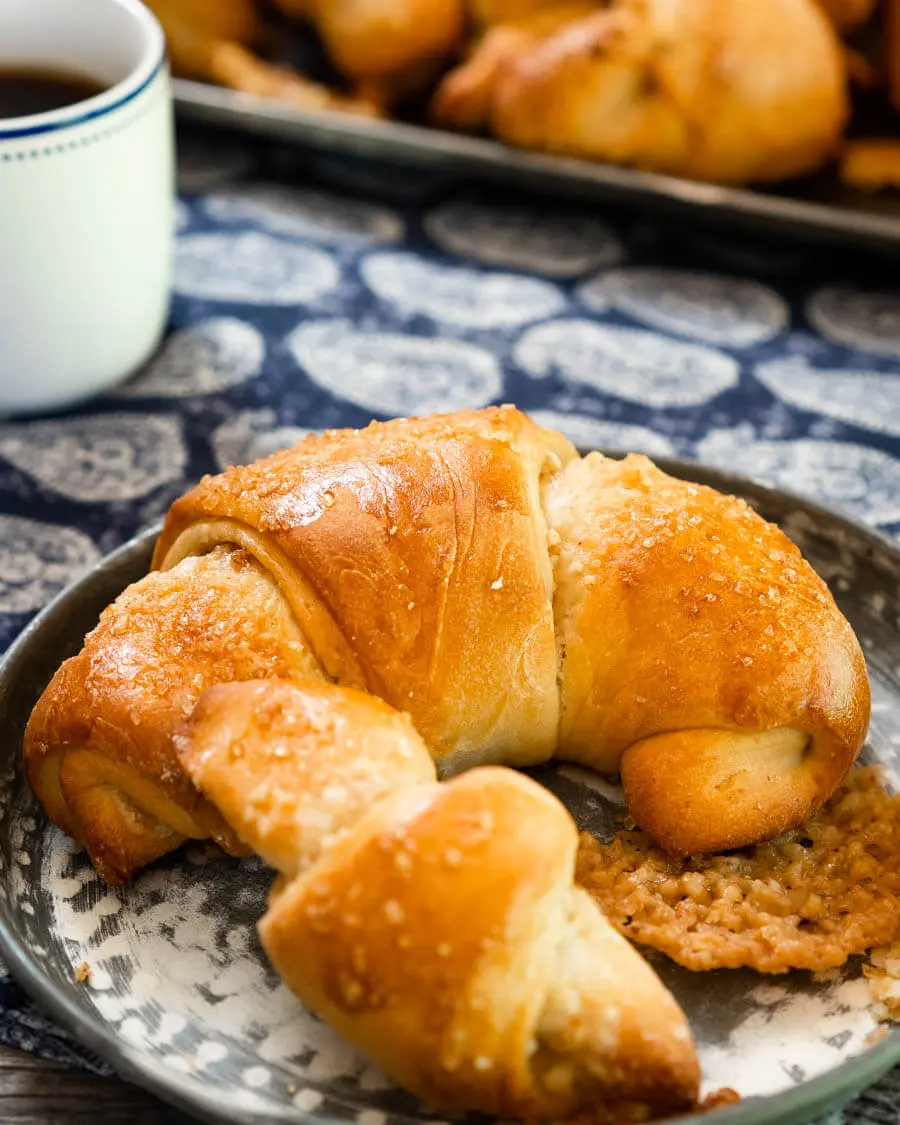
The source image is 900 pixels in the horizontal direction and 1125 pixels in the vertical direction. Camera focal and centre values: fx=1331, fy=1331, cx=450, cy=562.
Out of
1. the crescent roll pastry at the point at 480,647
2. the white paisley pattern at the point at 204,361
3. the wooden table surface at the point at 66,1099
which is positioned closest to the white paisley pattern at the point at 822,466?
the crescent roll pastry at the point at 480,647

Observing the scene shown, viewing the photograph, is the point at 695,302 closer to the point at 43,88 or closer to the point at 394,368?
the point at 394,368

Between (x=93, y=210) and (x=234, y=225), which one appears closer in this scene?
(x=93, y=210)

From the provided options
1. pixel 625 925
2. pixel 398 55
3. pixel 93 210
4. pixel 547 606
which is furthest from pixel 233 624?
pixel 398 55

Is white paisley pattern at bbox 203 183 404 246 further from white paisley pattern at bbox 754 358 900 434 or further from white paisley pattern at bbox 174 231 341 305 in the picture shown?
white paisley pattern at bbox 754 358 900 434

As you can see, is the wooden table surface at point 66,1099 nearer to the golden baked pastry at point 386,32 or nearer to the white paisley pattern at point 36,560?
the white paisley pattern at point 36,560

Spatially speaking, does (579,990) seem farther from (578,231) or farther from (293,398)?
(578,231)

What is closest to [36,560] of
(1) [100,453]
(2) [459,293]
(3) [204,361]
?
(1) [100,453]
